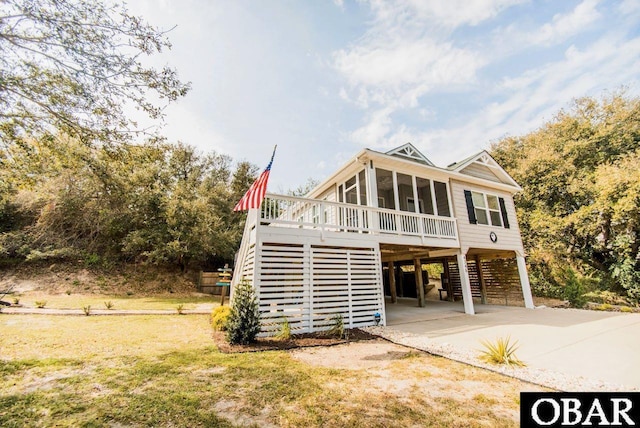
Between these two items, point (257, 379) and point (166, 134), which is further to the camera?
point (166, 134)

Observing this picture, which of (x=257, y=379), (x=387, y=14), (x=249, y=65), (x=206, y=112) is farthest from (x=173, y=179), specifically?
(x=257, y=379)

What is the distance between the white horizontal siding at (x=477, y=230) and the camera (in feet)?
35.0

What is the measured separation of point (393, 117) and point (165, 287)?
16566 mm

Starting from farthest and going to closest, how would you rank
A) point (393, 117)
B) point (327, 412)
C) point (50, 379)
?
point (393, 117) < point (50, 379) < point (327, 412)

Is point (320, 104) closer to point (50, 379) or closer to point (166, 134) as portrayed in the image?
point (166, 134)

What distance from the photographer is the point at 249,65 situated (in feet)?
27.5

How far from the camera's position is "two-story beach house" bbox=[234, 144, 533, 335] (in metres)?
6.80

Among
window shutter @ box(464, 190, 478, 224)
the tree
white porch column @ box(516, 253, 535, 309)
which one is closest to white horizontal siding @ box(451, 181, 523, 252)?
window shutter @ box(464, 190, 478, 224)

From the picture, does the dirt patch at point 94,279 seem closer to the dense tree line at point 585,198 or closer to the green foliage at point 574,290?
the green foliage at point 574,290

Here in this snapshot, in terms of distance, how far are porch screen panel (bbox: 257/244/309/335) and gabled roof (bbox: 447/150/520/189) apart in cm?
831

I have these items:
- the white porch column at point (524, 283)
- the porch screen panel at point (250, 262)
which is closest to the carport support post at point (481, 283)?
the white porch column at point (524, 283)

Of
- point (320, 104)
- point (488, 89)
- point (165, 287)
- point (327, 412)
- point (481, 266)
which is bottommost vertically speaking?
point (327, 412)

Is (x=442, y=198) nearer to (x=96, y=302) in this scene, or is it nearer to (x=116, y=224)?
(x=96, y=302)

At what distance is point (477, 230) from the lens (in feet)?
36.3
